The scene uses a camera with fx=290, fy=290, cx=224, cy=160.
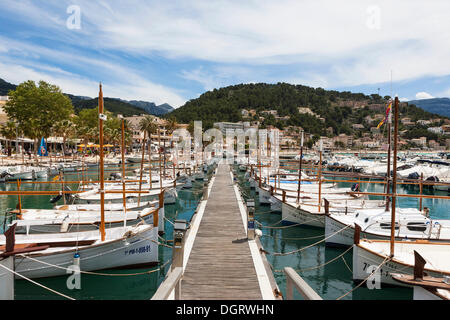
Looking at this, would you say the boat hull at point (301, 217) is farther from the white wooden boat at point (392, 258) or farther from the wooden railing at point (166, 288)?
the wooden railing at point (166, 288)

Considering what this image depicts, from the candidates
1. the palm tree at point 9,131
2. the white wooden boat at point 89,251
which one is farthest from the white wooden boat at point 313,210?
the palm tree at point 9,131

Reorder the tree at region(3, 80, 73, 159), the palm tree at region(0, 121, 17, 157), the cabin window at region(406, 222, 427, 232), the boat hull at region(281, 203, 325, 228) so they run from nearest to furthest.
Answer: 1. the cabin window at region(406, 222, 427, 232)
2. the boat hull at region(281, 203, 325, 228)
3. the tree at region(3, 80, 73, 159)
4. the palm tree at region(0, 121, 17, 157)

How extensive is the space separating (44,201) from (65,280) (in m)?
24.3

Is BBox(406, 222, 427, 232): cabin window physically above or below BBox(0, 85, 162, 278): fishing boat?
above

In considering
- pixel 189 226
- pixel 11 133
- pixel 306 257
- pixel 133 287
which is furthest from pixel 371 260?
pixel 11 133

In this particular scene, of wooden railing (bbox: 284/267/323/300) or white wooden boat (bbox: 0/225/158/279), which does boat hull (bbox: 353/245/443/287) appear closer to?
wooden railing (bbox: 284/267/323/300)

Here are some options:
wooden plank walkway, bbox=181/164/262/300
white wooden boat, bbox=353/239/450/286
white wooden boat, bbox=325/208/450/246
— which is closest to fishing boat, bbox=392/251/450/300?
white wooden boat, bbox=353/239/450/286

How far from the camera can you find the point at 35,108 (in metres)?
67.8

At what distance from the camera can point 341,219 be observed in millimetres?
18484

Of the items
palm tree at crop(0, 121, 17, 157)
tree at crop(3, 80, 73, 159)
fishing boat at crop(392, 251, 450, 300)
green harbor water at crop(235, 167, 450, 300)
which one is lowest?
green harbor water at crop(235, 167, 450, 300)

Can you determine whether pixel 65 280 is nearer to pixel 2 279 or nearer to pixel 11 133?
pixel 2 279

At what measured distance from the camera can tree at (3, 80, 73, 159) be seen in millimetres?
66938

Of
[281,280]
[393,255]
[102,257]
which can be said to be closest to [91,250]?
[102,257]

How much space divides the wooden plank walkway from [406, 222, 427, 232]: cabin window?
362 inches
